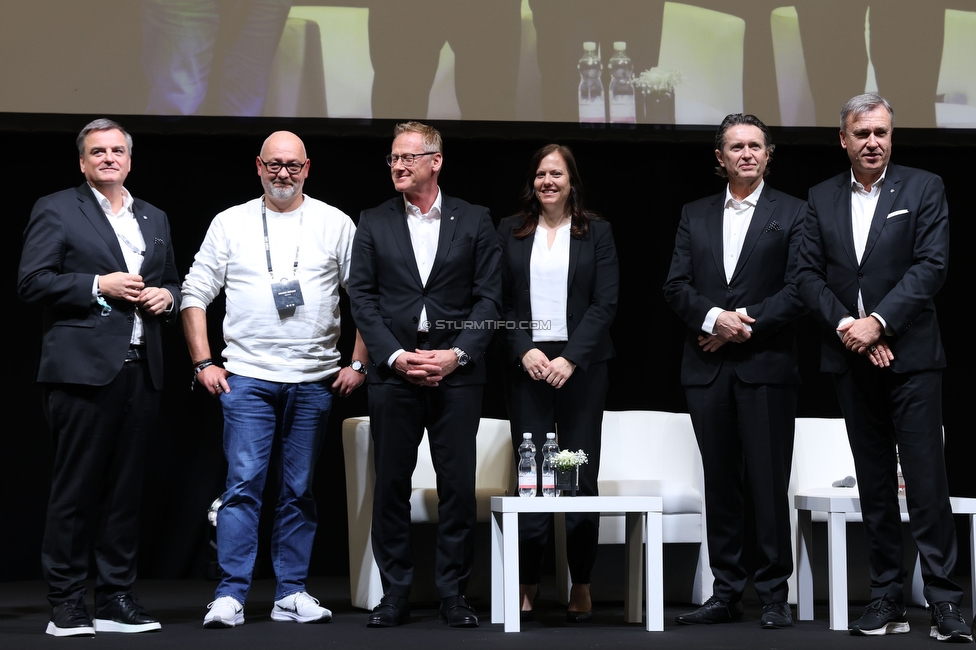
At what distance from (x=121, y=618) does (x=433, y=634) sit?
104 cm

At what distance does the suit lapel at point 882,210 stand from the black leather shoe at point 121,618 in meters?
2.65

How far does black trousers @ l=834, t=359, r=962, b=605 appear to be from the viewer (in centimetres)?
314

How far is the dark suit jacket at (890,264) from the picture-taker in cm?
317

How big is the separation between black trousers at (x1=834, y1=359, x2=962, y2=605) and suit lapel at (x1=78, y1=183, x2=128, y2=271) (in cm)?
246

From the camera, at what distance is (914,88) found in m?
5.06

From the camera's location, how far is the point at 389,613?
3451 millimetres

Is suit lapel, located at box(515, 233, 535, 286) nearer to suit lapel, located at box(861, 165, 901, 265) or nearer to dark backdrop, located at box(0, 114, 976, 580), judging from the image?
suit lapel, located at box(861, 165, 901, 265)

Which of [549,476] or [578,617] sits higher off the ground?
[549,476]

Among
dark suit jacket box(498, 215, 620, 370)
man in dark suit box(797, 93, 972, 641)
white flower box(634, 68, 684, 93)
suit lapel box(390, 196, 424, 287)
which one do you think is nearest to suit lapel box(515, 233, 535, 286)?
dark suit jacket box(498, 215, 620, 370)

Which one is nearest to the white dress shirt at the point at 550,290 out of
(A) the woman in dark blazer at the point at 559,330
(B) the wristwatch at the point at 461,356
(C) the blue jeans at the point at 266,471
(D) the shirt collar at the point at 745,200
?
(A) the woman in dark blazer at the point at 559,330

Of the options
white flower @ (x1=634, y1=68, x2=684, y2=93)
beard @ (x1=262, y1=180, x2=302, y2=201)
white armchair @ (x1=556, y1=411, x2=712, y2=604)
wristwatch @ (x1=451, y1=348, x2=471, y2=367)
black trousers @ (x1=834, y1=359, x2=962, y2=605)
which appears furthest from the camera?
white flower @ (x1=634, y1=68, x2=684, y2=93)

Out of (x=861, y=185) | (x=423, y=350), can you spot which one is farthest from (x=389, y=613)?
(x=861, y=185)

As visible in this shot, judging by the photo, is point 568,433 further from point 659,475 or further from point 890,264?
point 890,264

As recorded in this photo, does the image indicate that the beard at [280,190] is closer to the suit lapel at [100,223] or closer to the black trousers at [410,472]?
the suit lapel at [100,223]
